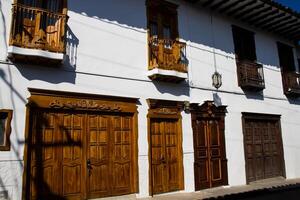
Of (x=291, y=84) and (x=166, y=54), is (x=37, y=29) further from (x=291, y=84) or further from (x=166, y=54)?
(x=291, y=84)

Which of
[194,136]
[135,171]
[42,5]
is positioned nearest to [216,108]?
[194,136]

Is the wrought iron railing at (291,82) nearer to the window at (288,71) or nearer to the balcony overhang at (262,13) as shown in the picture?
the window at (288,71)

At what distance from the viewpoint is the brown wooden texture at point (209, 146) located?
9.06 meters

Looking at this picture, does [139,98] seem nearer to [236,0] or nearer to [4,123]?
[4,123]

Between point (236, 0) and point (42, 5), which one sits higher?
point (236, 0)

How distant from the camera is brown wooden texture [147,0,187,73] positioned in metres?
8.46

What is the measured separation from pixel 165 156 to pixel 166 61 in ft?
9.10

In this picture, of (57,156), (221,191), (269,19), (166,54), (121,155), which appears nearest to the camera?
(57,156)

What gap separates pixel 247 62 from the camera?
11.3 meters

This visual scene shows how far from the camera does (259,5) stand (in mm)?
10836

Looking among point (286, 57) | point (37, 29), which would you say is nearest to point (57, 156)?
point (37, 29)

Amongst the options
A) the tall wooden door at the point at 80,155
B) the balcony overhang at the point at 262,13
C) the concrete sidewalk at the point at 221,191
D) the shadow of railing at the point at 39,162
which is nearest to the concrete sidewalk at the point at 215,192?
the concrete sidewalk at the point at 221,191

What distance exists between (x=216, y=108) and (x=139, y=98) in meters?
3.12

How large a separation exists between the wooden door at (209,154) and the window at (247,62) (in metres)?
2.30
